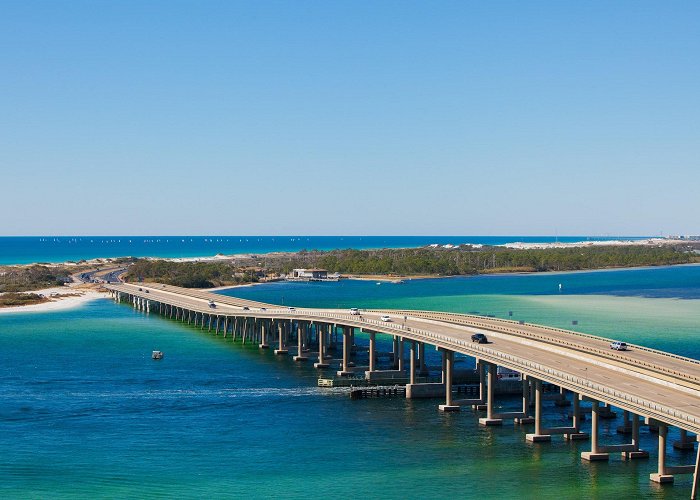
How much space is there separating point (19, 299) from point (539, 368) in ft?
472

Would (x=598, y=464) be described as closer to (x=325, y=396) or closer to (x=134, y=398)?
(x=325, y=396)

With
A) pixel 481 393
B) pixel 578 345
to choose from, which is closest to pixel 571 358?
pixel 578 345

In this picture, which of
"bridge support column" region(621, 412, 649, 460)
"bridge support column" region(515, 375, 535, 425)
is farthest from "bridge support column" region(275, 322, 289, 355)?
"bridge support column" region(621, 412, 649, 460)

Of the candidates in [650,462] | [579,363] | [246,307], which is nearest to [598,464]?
[650,462]

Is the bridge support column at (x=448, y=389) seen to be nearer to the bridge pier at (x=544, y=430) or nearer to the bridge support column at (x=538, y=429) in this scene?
the bridge pier at (x=544, y=430)

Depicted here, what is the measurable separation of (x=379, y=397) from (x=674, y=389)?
3192 cm

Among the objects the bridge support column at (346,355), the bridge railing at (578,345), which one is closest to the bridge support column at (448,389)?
the bridge railing at (578,345)

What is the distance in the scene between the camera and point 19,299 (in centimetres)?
19100

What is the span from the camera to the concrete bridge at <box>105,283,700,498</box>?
5991 cm

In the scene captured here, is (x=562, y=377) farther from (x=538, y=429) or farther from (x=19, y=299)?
(x=19, y=299)

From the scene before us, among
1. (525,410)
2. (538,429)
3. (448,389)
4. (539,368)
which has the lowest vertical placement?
(538,429)

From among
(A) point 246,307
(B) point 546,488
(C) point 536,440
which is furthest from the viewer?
(A) point 246,307

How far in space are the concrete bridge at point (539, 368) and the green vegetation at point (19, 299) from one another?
67.5 m

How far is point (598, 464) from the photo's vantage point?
63.2m
